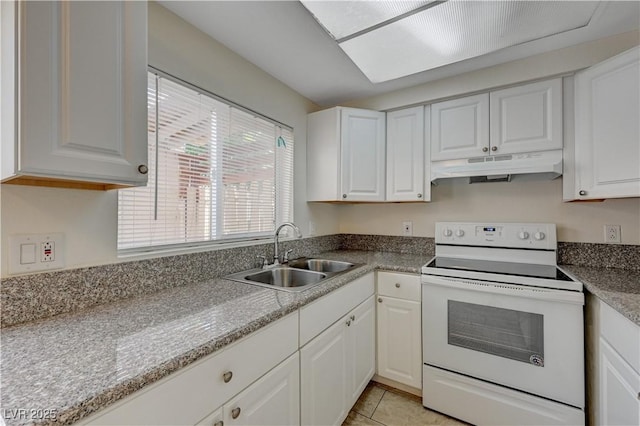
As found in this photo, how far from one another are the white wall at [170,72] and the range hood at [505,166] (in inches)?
46.0

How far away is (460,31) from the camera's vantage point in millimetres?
1322

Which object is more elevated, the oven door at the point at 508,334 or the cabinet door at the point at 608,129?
the cabinet door at the point at 608,129

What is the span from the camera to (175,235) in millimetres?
1381

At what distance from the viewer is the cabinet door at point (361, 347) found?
63.2 inches

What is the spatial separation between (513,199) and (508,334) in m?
1.03

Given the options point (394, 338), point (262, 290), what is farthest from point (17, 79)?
point (394, 338)

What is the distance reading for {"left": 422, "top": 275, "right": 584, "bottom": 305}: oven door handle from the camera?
4.52 feet

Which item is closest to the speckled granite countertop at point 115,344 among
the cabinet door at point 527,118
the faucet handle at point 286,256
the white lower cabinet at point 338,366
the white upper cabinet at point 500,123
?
the white lower cabinet at point 338,366

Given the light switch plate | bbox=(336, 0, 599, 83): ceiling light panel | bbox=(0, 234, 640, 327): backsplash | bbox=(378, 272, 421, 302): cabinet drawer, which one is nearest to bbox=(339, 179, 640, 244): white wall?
bbox=(0, 234, 640, 327): backsplash

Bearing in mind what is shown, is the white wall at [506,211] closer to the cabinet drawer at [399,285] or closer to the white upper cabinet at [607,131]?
the white upper cabinet at [607,131]

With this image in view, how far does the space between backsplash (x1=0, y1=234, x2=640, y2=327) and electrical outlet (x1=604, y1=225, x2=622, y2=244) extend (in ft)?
0.12

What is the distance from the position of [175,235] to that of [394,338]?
1.54 metres

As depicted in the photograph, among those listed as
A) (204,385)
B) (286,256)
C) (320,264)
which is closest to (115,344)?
(204,385)

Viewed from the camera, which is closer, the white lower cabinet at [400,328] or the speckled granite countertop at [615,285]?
the speckled granite countertop at [615,285]
